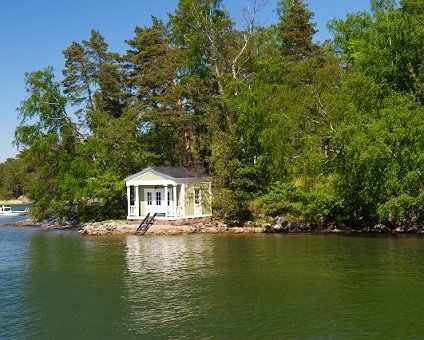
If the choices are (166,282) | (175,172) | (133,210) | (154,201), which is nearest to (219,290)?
(166,282)

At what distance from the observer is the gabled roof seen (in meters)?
37.7

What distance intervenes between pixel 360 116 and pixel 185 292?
16886mm

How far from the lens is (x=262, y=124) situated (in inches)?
1446

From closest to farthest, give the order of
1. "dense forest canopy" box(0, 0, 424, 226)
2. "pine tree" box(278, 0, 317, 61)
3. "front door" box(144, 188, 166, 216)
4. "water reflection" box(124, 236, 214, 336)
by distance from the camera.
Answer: "water reflection" box(124, 236, 214, 336) < "dense forest canopy" box(0, 0, 424, 226) < "front door" box(144, 188, 166, 216) < "pine tree" box(278, 0, 317, 61)

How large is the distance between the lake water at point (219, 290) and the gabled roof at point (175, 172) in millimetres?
9431

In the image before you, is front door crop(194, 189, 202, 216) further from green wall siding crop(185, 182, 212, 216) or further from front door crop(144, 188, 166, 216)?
front door crop(144, 188, 166, 216)

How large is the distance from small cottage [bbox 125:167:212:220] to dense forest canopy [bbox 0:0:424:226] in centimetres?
149

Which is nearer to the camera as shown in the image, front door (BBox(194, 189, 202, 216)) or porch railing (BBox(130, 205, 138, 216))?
front door (BBox(194, 189, 202, 216))

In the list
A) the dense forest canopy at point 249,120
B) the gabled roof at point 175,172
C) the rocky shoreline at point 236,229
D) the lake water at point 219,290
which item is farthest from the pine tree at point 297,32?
the lake water at point 219,290

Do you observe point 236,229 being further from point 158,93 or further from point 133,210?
point 158,93

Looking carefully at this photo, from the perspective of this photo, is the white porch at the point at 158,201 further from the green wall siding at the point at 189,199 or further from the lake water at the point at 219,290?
the lake water at the point at 219,290

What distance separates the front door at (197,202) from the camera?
38.3 m

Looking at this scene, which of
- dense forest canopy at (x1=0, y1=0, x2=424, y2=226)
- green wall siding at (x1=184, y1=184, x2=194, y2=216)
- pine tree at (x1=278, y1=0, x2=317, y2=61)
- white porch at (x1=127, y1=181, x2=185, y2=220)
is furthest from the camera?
pine tree at (x1=278, y1=0, x2=317, y2=61)

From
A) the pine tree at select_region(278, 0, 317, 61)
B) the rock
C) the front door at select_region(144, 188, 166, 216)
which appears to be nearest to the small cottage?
the front door at select_region(144, 188, 166, 216)
